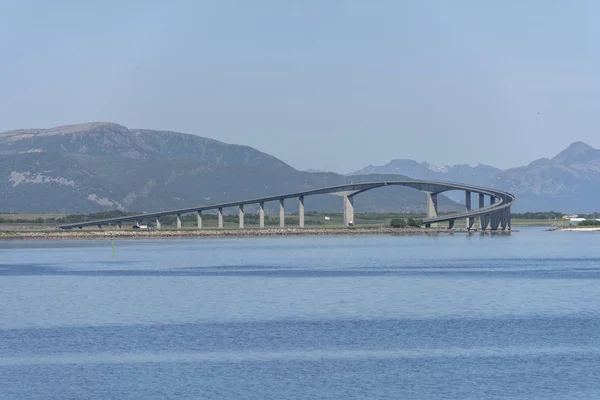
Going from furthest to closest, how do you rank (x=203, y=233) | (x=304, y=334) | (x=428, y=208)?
(x=428, y=208) → (x=203, y=233) → (x=304, y=334)

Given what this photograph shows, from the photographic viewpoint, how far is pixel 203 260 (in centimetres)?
9319

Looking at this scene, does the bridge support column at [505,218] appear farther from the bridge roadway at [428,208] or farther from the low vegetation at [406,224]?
the low vegetation at [406,224]

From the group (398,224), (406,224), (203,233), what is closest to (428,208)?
(406,224)

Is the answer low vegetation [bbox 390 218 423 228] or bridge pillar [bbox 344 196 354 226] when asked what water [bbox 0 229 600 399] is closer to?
low vegetation [bbox 390 218 423 228]

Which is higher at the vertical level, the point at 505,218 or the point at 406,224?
the point at 505,218

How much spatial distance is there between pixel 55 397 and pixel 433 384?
419 inches

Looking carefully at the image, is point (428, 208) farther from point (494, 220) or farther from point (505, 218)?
point (505, 218)

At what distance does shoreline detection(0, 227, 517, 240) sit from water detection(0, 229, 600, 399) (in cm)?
8882

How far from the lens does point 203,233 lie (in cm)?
16688

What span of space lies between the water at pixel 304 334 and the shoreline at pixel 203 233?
8882 cm

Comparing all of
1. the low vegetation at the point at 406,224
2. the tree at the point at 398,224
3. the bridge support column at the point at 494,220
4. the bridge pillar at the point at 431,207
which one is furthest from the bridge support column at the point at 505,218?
the tree at the point at 398,224

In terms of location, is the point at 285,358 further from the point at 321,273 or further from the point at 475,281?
the point at 321,273

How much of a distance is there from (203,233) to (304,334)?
416 feet

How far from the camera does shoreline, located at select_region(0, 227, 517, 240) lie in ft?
535
